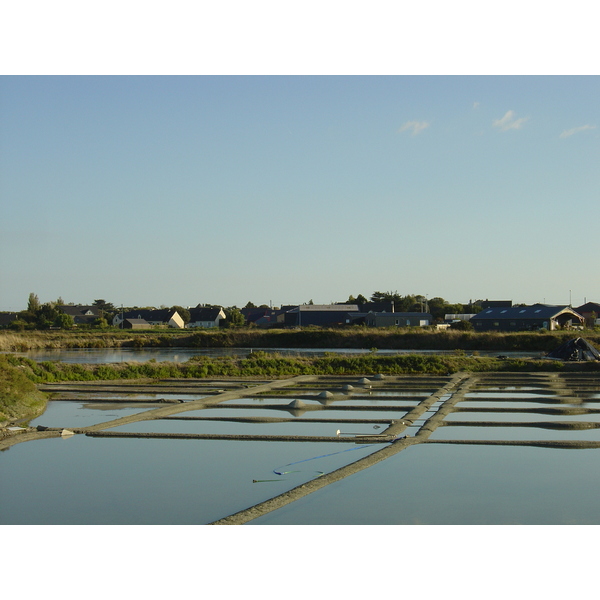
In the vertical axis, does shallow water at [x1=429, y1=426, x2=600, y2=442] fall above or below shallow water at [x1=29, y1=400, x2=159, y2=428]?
below

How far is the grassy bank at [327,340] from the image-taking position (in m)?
27.4

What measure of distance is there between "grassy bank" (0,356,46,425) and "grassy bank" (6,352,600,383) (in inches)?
145

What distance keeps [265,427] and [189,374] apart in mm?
6534

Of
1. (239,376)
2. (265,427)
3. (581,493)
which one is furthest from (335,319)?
(581,493)

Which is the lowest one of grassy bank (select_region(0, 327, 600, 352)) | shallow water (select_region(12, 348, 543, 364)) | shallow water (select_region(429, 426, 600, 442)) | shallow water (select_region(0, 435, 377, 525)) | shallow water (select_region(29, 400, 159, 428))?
shallow water (select_region(429, 426, 600, 442))

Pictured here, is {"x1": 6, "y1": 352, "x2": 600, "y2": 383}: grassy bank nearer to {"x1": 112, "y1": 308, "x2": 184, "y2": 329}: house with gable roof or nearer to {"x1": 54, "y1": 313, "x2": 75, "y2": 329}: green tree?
{"x1": 54, "y1": 313, "x2": 75, "y2": 329}: green tree

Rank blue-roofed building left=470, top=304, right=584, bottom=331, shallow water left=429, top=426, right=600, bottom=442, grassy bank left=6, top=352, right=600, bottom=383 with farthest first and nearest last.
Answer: blue-roofed building left=470, top=304, right=584, bottom=331 → grassy bank left=6, top=352, right=600, bottom=383 → shallow water left=429, top=426, right=600, bottom=442

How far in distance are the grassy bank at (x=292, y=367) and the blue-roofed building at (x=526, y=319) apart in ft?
65.5

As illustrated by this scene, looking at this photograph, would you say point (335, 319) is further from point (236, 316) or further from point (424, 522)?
point (424, 522)

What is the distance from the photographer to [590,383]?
485 inches

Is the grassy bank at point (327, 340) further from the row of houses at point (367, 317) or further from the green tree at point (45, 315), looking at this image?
the green tree at point (45, 315)

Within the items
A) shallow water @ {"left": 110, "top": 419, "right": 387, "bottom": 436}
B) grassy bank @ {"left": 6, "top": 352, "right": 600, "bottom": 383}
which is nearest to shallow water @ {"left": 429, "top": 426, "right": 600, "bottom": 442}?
shallow water @ {"left": 110, "top": 419, "right": 387, "bottom": 436}

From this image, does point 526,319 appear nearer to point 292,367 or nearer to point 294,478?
point 292,367

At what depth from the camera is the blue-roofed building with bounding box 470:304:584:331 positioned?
34906 millimetres
